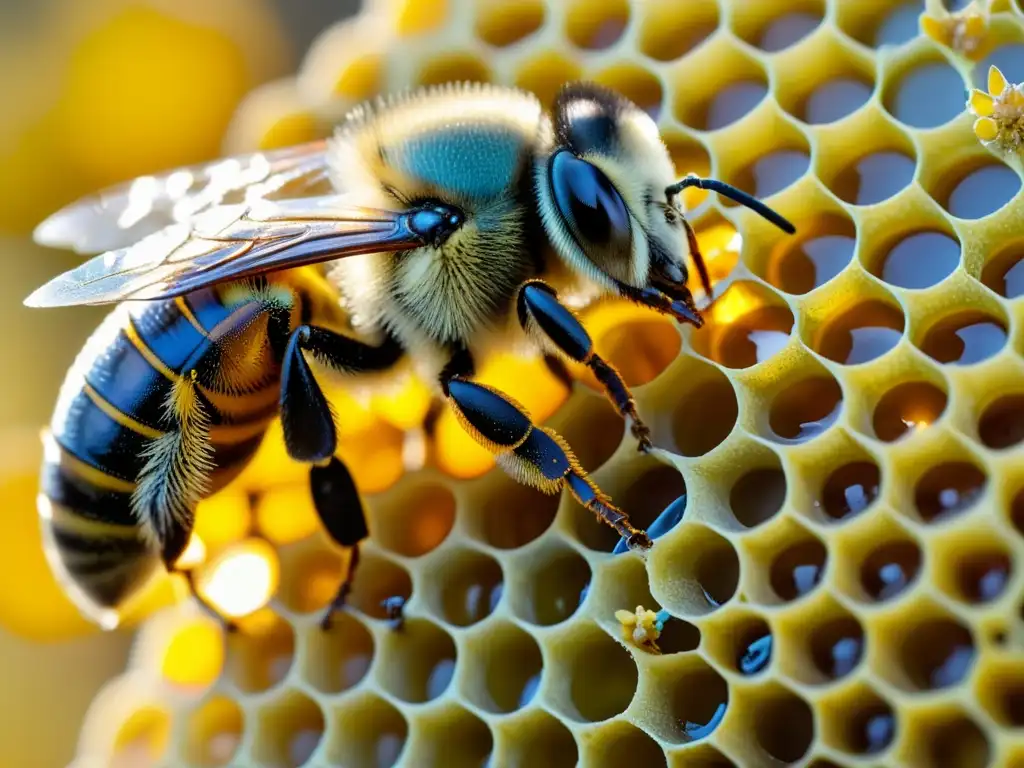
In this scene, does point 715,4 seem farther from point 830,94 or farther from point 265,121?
point 265,121

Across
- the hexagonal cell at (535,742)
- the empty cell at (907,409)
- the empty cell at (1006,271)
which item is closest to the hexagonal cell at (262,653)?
the hexagonal cell at (535,742)

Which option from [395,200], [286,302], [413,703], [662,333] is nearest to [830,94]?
[662,333]

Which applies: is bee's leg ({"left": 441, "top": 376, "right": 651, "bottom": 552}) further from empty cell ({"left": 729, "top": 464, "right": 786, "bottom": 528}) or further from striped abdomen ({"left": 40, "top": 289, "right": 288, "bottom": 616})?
striped abdomen ({"left": 40, "top": 289, "right": 288, "bottom": 616})

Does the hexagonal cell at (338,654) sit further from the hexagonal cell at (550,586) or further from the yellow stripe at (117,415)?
the yellow stripe at (117,415)

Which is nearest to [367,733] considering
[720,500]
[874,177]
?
[720,500]

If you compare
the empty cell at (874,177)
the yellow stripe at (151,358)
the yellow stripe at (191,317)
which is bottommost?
the empty cell at (874,177)

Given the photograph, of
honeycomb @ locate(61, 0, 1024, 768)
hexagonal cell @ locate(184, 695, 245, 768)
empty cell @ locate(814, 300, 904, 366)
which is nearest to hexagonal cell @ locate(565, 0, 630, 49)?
honeycomb @ locate(61, 0, 1024, 768)

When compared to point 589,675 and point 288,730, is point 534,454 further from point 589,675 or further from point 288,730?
point 288,730
